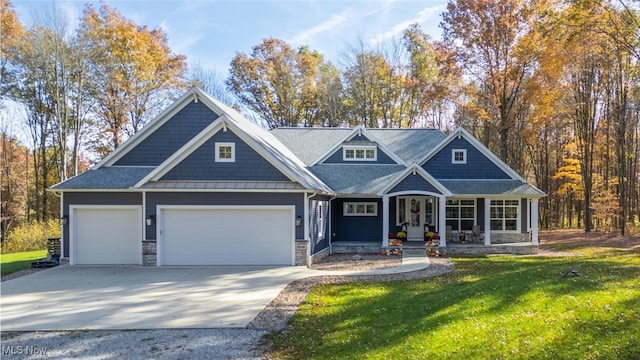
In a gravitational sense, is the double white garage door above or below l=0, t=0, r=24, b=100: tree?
below

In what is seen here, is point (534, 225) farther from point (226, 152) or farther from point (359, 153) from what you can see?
point (226, 152)

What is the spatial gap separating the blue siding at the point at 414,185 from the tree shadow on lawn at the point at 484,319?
22.9ft

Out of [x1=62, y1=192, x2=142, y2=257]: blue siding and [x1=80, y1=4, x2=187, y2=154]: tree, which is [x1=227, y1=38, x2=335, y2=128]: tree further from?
[x1=62, y1=192, x2=142, y2=257]: blue siding

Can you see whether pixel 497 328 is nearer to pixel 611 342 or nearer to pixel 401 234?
pixel 611 342

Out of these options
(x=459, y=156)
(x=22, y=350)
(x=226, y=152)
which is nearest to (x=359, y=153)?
(x=459, y=156)

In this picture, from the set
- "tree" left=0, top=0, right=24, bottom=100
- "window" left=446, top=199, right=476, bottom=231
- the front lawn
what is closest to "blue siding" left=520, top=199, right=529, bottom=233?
"window" left=446, top=199, right=476, bottom=231

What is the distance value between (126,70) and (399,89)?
64.3 ft

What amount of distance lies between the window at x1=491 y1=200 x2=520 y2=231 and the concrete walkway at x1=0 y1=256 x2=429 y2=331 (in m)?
6.56

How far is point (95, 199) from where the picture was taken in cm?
1323

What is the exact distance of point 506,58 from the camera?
2134 centimetres

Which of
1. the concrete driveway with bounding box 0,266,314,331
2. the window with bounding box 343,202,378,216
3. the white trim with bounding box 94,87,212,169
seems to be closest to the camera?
the concrete driveway with bounding box 0,266,314,331

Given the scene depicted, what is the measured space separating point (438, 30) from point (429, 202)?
11.8 m

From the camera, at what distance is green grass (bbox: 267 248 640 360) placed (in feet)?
16.8

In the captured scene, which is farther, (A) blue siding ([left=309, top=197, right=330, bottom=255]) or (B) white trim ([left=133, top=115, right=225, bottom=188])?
(A) blue siding ([left=309, top=197, right=330, bottom=255])
